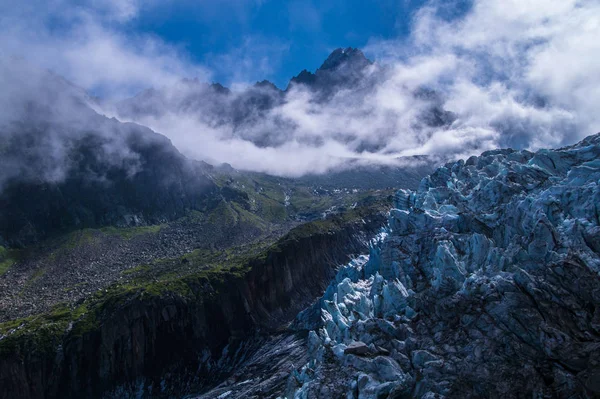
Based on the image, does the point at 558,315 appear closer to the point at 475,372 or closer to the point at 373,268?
the point at 475,372

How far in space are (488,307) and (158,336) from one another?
303 feet

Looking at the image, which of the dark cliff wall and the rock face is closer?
the rock face

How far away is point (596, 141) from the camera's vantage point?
294 ft

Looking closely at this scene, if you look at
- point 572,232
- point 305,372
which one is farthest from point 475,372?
point 572,232

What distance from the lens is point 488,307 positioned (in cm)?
5150

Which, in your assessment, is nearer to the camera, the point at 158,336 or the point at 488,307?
the point at 488,307

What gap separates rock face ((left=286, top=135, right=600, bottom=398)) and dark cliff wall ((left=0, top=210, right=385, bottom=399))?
54238mm

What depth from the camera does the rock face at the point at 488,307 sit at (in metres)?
43.1

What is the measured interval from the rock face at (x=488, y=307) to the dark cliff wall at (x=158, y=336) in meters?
54.2

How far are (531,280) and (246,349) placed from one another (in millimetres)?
85025

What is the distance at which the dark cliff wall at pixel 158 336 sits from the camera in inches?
3979

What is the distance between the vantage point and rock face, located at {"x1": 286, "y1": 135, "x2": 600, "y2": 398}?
141ft

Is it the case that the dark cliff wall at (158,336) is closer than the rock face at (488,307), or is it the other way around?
the rock face at (488,307)

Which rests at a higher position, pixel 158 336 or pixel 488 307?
pixel 158 336
